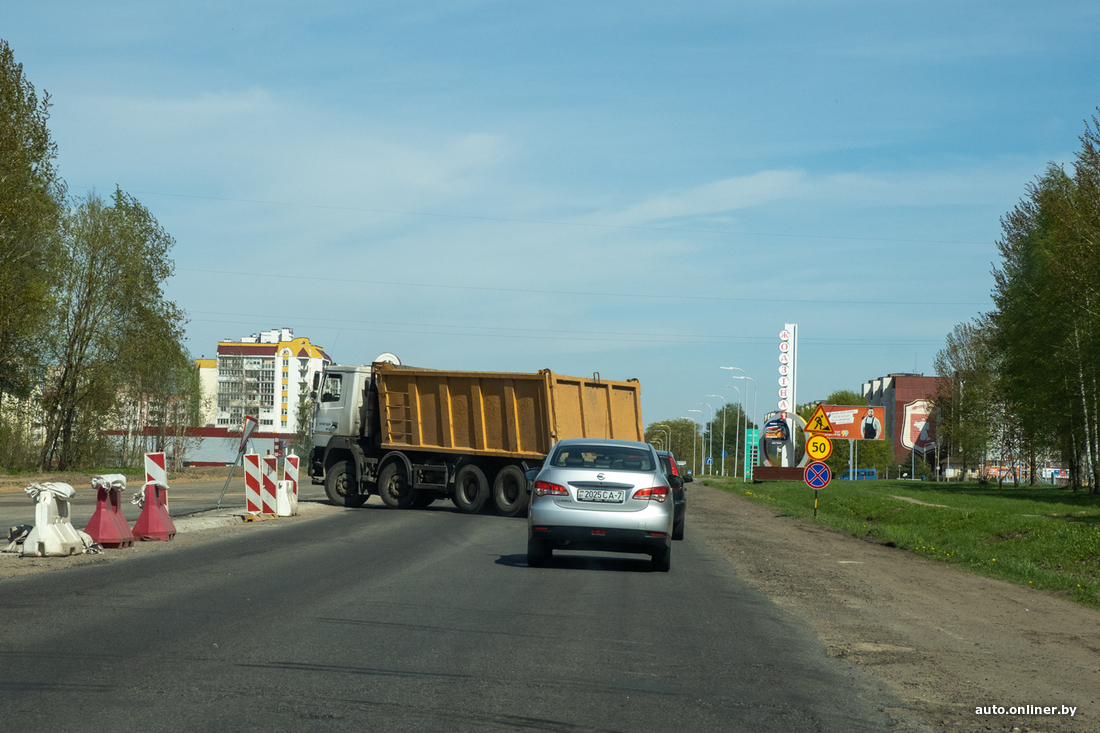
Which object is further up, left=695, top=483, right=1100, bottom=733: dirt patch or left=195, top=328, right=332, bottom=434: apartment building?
left=195, top=328, right=332, bottom=434: apartment building

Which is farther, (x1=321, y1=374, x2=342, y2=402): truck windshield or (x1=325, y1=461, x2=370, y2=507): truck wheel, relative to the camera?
(x1=321, y1=374, x2=342, y2=402): truck windshield

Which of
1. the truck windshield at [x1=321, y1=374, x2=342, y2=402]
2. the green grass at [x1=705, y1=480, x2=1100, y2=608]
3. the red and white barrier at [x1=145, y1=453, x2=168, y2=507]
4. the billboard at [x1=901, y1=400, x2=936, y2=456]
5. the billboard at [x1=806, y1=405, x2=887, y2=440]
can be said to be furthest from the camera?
the billboard at [x1=901, y1=400, x2=936, y2=456]

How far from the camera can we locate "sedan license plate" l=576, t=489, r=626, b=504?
41.7ft

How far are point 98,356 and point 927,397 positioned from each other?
56224mm

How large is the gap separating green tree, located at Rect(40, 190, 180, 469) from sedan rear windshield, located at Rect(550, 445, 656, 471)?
33290 millimetres

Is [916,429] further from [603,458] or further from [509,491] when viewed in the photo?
[603,458]

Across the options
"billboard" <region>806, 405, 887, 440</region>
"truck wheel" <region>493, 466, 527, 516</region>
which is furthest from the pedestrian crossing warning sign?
"billboard" <region>806, 405, 887, 440</region>

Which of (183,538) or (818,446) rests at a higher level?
(818,446)

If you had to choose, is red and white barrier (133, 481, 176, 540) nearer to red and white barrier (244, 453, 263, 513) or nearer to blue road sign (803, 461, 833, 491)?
red and white barrier (244, 453, 263, 513)

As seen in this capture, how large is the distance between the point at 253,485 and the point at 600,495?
34.3 ft

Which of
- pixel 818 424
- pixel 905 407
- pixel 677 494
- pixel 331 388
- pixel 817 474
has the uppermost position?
pixel 905 407

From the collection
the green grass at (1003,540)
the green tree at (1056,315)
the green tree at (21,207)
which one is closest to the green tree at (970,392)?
the green tree at (1056,315)

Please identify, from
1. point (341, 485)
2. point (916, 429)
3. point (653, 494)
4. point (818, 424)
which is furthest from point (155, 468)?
point (916, 429)

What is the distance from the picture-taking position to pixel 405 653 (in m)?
7.04
